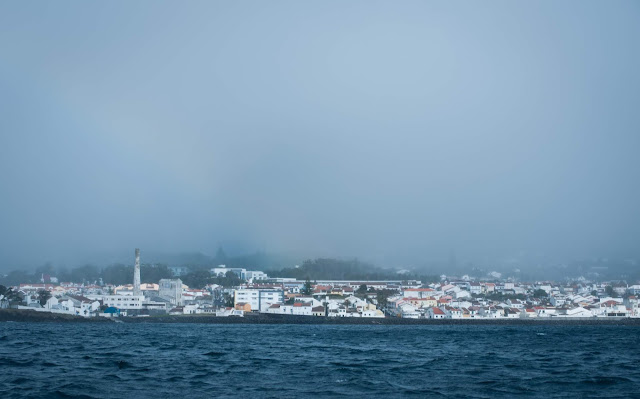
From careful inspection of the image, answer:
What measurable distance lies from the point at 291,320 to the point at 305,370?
41190 mm

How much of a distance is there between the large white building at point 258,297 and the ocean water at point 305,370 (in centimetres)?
3691

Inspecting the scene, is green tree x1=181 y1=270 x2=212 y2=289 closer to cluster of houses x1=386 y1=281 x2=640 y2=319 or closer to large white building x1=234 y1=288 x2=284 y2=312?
large white building x1=234 y1=288 x2=284 y2=312

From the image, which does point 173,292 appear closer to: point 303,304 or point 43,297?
point 43,297

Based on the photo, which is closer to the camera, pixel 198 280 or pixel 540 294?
pixel 540 294

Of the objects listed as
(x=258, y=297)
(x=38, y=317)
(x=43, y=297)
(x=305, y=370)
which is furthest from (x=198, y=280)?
(x=305, y=370)

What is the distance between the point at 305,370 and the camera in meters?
19.4

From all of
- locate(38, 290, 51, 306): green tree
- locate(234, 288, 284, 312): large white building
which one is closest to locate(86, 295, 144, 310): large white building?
locate(38, 290, 51, 306): green tree

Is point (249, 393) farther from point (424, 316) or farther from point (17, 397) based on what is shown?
point (424, 316)

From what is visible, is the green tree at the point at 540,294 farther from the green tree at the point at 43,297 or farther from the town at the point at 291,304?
the green tree at the point at 43,297

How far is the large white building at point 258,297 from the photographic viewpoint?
6619cm

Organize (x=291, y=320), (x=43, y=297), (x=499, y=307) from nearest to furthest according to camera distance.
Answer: (x=291, y=320)
(x=43, y=297)
(x=499, y=307)

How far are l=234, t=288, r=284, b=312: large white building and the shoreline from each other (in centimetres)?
354

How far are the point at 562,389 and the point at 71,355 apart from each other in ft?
49.3

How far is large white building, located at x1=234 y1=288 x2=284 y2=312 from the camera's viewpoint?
66.2m
